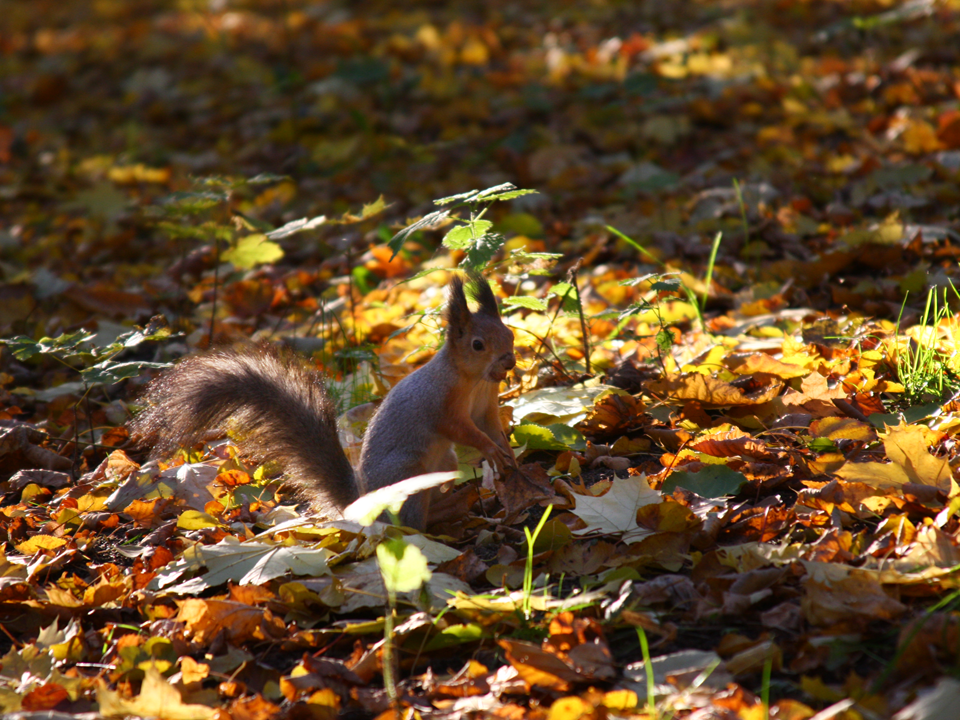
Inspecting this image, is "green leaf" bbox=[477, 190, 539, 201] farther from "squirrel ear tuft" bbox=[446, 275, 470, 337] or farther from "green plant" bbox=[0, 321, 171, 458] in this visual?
"green plant" bbox=[0, 321, 171, 458]

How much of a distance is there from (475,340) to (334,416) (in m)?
0.43

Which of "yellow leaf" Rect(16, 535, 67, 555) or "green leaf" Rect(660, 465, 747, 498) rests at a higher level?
"yellow leaf" Rect(16, 535, 67, 555)

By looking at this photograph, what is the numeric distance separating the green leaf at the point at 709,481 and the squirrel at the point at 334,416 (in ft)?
Answer: 1.30

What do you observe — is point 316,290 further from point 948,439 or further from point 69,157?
point 69,157

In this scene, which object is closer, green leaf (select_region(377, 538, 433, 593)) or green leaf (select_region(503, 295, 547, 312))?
green leaf (select_region(377, 538, 433, 593))

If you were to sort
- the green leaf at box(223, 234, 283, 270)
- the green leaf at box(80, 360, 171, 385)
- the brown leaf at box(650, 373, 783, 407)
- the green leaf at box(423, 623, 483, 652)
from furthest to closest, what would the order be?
the green leaf at box(223, 234, 283, 270) → the brown leaf at box(650, 373, 783, 407) → the green leaf at box(80, 360, 171, 385) → the green leaf at box(423, 623, 483, 652)

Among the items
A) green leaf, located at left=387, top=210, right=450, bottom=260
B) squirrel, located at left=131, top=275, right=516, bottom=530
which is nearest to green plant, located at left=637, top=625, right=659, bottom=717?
squirrel, located at left=131, top=275, right=516, bottom=530

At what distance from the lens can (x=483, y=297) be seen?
2236 mm

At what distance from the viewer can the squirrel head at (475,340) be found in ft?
7.11

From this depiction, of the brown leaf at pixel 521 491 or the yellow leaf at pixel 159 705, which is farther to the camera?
the brown leaf at pixel 521 491

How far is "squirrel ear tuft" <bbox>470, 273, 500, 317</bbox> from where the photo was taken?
224 centimetres

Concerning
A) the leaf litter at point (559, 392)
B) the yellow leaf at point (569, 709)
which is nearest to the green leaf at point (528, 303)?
the leaf litter at point (559, 392)

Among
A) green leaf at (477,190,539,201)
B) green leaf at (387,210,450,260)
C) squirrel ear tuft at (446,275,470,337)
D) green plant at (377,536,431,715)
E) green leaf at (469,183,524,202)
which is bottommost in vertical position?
green plant at (377,536,431,715)

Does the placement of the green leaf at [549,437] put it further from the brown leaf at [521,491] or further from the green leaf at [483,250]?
the green leaf at [483,250]
